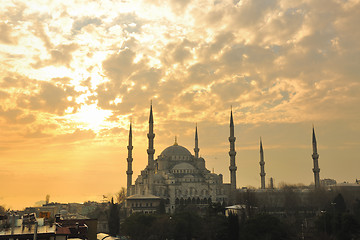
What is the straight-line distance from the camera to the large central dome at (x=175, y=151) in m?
81.1

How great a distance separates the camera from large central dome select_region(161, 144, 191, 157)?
81.1 metres

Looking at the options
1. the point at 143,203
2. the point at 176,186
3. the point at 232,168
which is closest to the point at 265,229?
the point at 143,203

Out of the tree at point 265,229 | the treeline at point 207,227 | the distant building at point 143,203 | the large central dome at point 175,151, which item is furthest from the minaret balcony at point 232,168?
the tree at point 265,229

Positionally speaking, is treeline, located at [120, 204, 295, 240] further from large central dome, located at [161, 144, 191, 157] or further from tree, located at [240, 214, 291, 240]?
large central dome, located at [161, 144, 191, 157]

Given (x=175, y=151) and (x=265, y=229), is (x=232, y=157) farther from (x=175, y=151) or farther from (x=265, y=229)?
(x=265, y=229)

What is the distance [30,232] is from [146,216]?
22.3 meters

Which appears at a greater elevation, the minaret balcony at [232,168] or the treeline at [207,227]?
the minaret balcony at [232,168]

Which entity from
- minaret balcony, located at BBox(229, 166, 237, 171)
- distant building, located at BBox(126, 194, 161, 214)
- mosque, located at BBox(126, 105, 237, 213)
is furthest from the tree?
minaret balcony, located at BBox(229, 166, 237, 171)

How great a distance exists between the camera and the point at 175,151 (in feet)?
268

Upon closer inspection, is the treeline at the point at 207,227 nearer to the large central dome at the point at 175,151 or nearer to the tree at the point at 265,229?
the tree at the point at 265,229

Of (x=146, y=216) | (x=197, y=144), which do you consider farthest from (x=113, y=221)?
(x=197, y=144)

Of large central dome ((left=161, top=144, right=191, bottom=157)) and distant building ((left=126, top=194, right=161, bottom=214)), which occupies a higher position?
large central dome ((left=161, top=144, right=191, bottom=157))

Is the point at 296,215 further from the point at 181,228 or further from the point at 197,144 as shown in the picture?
the point at 197,144

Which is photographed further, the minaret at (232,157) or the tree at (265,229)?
the minaret at (232,157)
